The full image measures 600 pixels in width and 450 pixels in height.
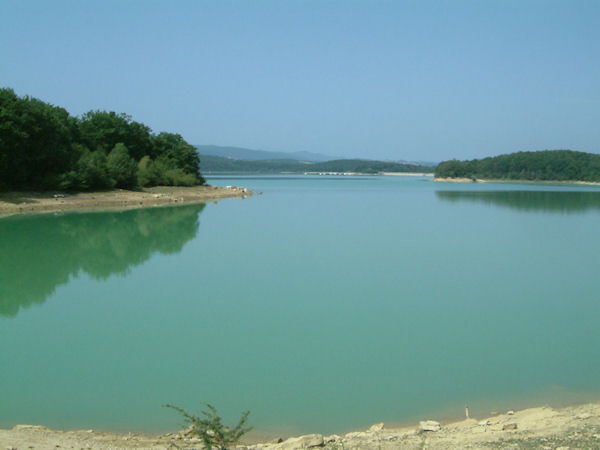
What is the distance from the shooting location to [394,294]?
32.7 feet

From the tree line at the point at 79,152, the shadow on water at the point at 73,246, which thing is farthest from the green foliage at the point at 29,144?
the shadow on water at the point at 73,246

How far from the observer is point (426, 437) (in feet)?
13.7

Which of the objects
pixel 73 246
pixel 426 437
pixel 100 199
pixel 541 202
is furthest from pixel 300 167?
pixel 426 437

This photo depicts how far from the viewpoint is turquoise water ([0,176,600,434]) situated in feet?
17.5

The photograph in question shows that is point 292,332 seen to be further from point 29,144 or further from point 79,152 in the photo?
point 79,152

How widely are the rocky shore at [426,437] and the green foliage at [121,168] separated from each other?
3108 cm

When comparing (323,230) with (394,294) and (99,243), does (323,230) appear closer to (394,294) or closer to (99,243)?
(99,243)

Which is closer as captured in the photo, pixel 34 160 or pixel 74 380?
pixel 74 380

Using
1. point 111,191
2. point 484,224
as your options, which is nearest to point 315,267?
point 484,224

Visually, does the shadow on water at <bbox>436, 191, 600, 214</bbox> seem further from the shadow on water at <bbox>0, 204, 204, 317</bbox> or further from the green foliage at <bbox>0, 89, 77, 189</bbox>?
the green foliage at <bbox>0, 89, 77, 189</bbox>

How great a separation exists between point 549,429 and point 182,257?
1140cm

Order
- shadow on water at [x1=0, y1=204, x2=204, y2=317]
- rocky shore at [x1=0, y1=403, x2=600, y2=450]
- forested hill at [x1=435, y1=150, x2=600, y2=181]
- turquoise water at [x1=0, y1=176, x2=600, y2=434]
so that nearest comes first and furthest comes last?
rocky shore at [x1=0, y1=403, x2=600, y2=450] < turquoise water at [x1=0, y1=176, x2=600, y2=434] < shadow on water at [x1=0, y1=204, x2=204, y2=317] < forested hill at [x1=435, y1=150, x2=600, y2=181]

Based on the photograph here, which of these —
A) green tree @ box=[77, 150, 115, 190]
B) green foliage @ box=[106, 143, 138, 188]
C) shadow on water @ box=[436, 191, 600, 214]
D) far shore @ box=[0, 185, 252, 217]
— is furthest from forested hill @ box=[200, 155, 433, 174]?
green tree @ box=[77, 150, 115, 190]

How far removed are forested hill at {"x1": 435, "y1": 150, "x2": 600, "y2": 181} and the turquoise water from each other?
304 feet
